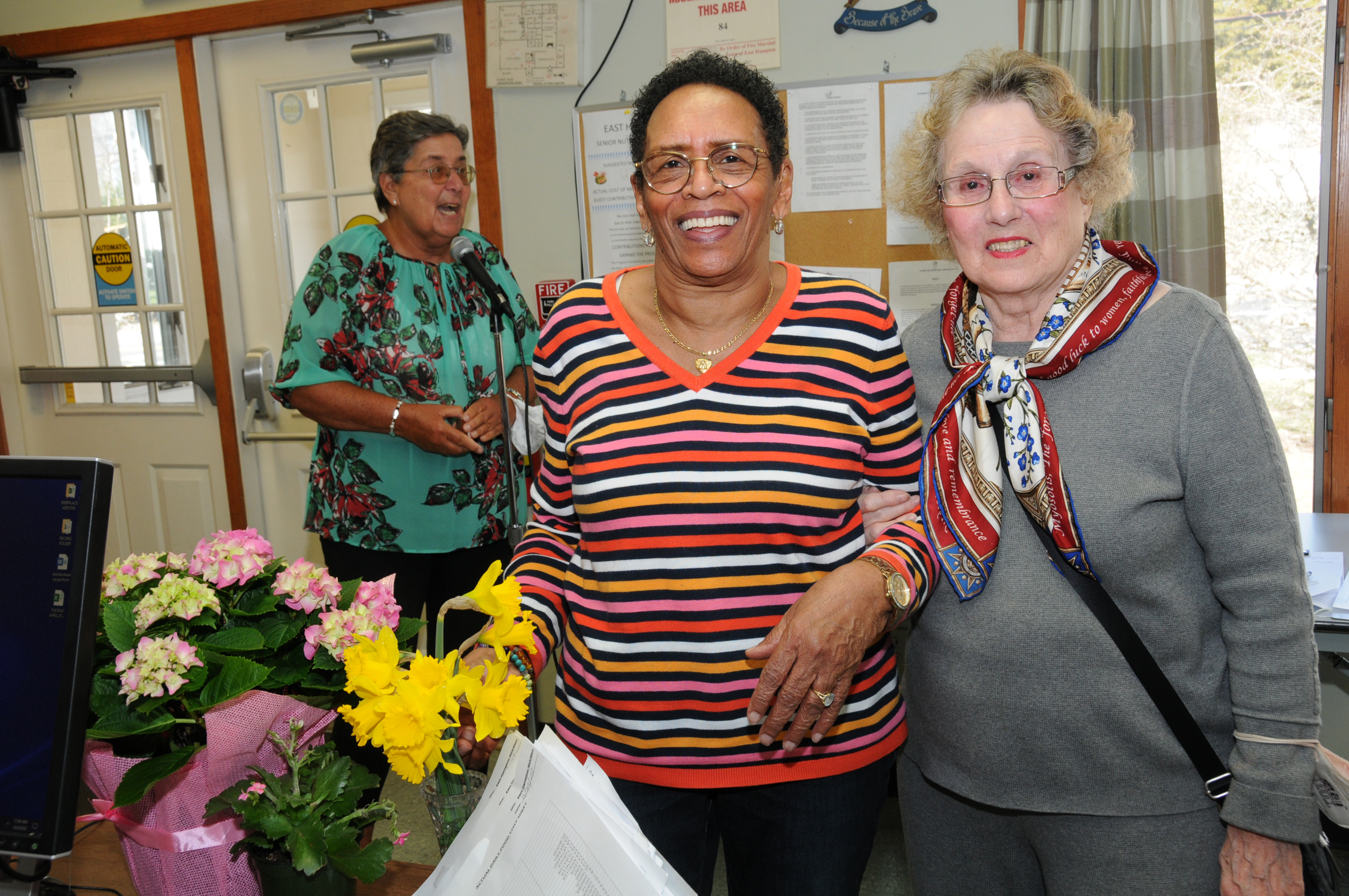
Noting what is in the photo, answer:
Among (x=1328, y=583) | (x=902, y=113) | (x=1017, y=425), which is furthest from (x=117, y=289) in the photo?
(x=1328, y=583)

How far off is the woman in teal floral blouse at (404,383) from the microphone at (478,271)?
0.10 m

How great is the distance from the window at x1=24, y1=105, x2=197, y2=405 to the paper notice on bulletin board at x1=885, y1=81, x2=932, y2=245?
2.56 m

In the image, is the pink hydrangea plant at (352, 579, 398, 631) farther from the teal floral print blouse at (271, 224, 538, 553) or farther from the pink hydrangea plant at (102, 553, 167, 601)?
the teal floral print blouse at (271, 224, 538, 553)

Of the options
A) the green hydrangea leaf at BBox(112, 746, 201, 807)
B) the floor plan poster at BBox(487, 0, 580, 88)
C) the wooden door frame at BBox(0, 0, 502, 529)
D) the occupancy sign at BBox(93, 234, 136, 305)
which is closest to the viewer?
the green hydrangea leaf at BBox(112, 746, 201, 807)

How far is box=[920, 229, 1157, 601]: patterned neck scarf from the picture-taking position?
3.42ft

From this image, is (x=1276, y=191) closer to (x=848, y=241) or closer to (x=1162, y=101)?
(x=1162, y=101)

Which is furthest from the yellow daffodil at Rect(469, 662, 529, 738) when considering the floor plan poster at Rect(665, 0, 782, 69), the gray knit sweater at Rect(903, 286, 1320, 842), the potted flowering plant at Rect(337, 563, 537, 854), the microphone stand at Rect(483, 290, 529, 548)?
the floor plan poster at Rect(665, 0, 782, 69)

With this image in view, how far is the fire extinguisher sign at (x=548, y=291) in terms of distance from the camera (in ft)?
9.95

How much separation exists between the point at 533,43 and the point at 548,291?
77 centimetres

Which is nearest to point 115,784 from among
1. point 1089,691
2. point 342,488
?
point 1089,691

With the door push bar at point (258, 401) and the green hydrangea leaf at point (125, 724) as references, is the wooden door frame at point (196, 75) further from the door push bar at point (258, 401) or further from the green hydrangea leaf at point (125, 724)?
the green hydrangea leaf at point (125, 724)

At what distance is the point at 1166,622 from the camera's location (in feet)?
3.41

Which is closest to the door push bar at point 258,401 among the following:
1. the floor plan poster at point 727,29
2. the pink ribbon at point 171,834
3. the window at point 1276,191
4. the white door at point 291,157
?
the white door at point 291,157

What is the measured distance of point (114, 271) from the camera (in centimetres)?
346
